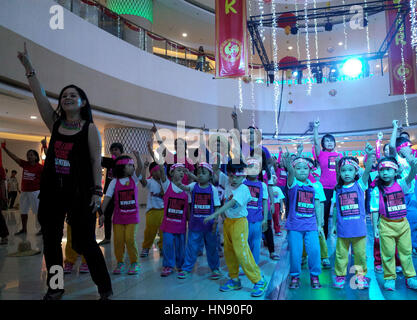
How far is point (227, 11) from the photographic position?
24.2 ft

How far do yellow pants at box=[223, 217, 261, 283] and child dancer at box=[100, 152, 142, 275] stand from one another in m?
1.08

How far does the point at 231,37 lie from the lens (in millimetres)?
7492

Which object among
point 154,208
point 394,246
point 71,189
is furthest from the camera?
point 154,208

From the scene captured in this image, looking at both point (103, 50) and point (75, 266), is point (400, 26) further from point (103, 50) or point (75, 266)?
point (75, 266)

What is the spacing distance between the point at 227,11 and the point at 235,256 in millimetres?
6444

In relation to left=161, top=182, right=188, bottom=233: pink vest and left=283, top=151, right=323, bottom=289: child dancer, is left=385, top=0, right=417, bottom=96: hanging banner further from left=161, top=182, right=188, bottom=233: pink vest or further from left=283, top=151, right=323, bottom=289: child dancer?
left=161, top=182, right=188, bottom=233: pink vest

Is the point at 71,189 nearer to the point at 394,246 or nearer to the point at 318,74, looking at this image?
the point at 394,246

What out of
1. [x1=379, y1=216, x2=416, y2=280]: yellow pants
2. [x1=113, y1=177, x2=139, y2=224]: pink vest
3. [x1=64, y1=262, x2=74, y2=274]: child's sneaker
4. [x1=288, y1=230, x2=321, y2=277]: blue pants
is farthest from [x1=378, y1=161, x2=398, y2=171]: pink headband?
[x1=64, y1=262, x2=74, y2=274]: child's sneaker

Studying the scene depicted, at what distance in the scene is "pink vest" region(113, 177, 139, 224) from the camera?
3.27m

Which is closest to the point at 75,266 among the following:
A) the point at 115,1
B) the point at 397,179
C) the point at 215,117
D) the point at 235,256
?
the point at 235,256

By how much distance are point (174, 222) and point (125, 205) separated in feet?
1.86

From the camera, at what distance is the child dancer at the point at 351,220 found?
283 cm

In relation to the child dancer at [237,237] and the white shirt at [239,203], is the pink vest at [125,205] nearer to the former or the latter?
the child dancer at [237,237]

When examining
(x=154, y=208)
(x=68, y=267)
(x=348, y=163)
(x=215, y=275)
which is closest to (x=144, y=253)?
(x=154, y=208)
